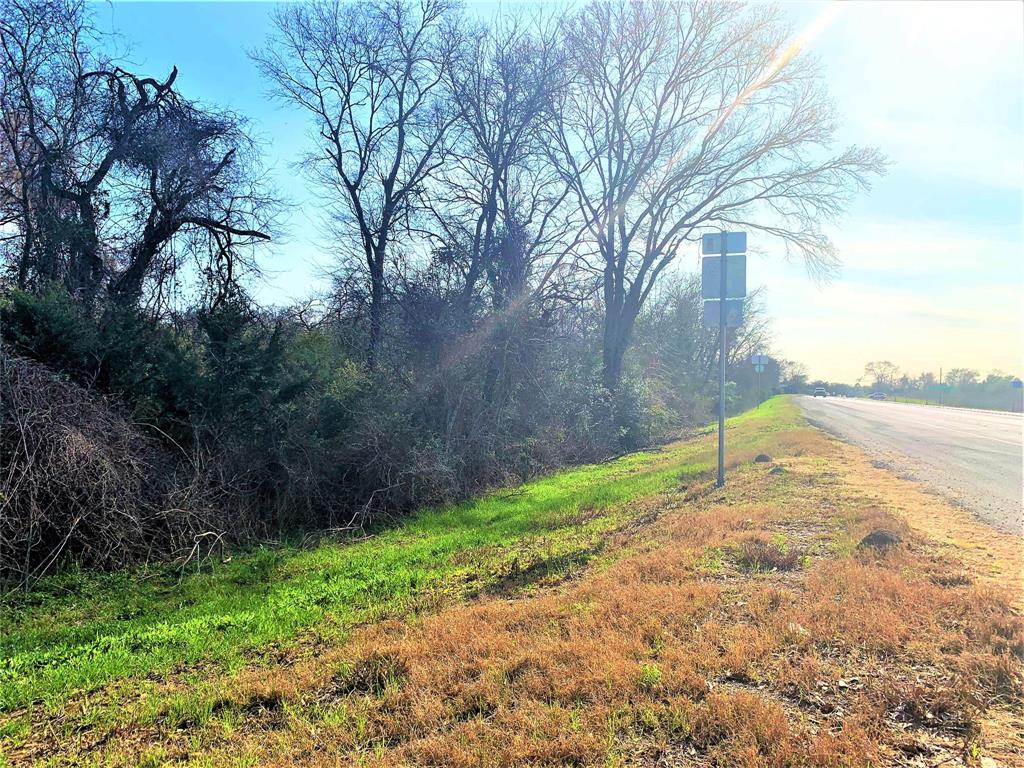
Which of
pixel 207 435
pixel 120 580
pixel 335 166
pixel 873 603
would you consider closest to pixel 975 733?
pixel 873 603

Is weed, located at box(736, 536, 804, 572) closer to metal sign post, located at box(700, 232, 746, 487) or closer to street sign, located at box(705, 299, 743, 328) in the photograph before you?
metal sign post, located at box(700, 232, 746, 487)

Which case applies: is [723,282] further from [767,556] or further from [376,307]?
[376,307]

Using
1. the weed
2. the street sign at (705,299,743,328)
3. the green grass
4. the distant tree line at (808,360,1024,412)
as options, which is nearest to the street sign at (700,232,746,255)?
the street sign at (705,299,743,328)

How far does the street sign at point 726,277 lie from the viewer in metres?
9.63

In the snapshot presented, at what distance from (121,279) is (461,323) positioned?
300 inches

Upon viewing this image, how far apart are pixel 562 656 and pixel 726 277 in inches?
313

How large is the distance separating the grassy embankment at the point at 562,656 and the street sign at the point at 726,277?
4.24 m

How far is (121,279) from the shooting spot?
465 inches

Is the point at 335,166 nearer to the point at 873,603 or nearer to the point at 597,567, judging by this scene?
the point at 597,567

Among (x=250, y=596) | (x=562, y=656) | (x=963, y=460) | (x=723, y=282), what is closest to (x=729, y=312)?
(x=723, y=282)

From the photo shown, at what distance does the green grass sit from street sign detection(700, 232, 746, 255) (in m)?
4.81

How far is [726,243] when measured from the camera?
31.8 ft

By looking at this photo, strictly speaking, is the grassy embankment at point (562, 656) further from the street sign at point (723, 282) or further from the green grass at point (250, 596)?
the street sign at point (723, 282)

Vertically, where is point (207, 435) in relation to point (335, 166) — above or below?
below
